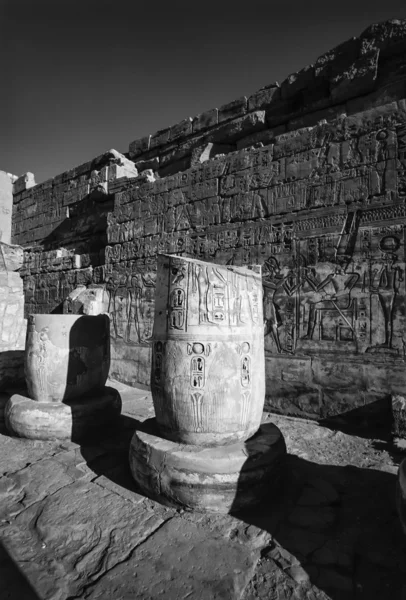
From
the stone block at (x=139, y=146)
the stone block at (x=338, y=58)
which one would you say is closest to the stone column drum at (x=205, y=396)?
the stone block at (x=338, y=58)

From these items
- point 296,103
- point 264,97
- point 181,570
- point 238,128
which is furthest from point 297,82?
point 181,570

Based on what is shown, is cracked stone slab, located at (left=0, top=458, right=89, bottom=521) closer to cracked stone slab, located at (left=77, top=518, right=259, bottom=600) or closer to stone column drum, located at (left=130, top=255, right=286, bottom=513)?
stone column drum, located at (left=130, top=255, right=286, bottom=513)

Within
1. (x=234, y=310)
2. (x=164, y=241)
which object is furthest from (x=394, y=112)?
(x=164, y=241)

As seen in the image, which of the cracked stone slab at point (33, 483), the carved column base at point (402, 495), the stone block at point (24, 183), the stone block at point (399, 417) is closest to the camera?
the carved column base at point (402, 495)

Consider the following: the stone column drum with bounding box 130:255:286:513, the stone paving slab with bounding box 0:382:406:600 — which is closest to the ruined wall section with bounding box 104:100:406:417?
the stone paving slab with bounding box 0:382:406:600

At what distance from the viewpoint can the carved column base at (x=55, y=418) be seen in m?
3.47

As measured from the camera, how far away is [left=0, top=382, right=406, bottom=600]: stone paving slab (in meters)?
1.72

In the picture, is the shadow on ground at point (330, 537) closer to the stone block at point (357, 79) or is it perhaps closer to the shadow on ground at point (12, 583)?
the shadow on ground at point (12, 583)

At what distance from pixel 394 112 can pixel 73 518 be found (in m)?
5.34

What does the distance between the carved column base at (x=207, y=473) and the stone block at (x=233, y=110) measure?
23.7 ft

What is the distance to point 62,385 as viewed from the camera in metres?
3.74

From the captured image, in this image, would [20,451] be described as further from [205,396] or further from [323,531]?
[323,531]

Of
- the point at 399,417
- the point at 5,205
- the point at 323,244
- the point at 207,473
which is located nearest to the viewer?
the point at 207,473

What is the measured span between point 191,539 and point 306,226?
3866mm
